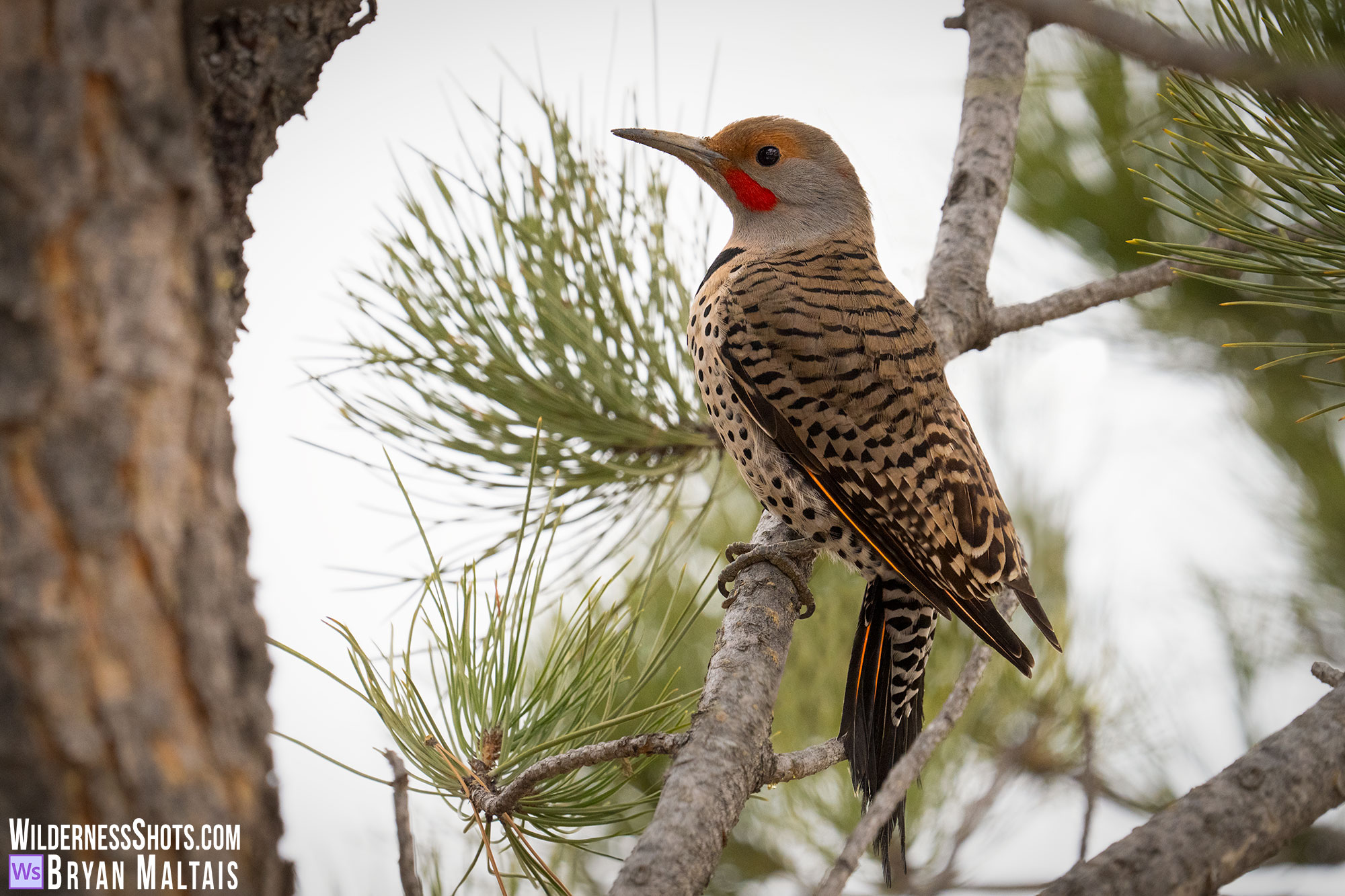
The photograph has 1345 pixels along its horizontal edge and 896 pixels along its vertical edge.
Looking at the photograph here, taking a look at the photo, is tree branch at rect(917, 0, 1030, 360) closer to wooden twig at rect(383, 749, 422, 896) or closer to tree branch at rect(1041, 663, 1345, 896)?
tree branch at rect(1041, 663, 1345, 896)

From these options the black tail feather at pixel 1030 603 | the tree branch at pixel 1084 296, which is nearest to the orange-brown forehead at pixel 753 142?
the tree branch at pixel 1084 296

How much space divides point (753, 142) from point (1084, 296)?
0.69 meters

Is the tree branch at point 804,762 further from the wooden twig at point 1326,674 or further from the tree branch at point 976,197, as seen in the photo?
the tree branch at point 976,197

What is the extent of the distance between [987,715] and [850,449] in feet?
3.28

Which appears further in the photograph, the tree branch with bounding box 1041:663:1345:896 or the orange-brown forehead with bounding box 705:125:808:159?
the orange-brown forehead with bounding box 705:125:808:159

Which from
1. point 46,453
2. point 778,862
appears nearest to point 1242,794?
point 46,453

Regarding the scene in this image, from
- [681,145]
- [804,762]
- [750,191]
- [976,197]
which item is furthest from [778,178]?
[804,762]

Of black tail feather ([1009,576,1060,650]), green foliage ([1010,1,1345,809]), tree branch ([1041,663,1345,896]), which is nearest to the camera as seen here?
tree branch ([1041,663,1345,896])

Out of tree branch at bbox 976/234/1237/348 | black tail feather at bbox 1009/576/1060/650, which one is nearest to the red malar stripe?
tree branch at bbox 976/234/1237/348

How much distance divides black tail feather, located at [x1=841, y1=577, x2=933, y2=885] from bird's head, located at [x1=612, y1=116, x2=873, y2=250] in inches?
28.5

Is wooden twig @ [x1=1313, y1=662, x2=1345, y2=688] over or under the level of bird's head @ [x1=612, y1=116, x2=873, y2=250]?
under

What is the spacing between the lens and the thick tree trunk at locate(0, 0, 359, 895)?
0.52 metres

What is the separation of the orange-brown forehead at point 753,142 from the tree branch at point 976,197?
1.02ft

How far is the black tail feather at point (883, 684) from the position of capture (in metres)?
1.55
